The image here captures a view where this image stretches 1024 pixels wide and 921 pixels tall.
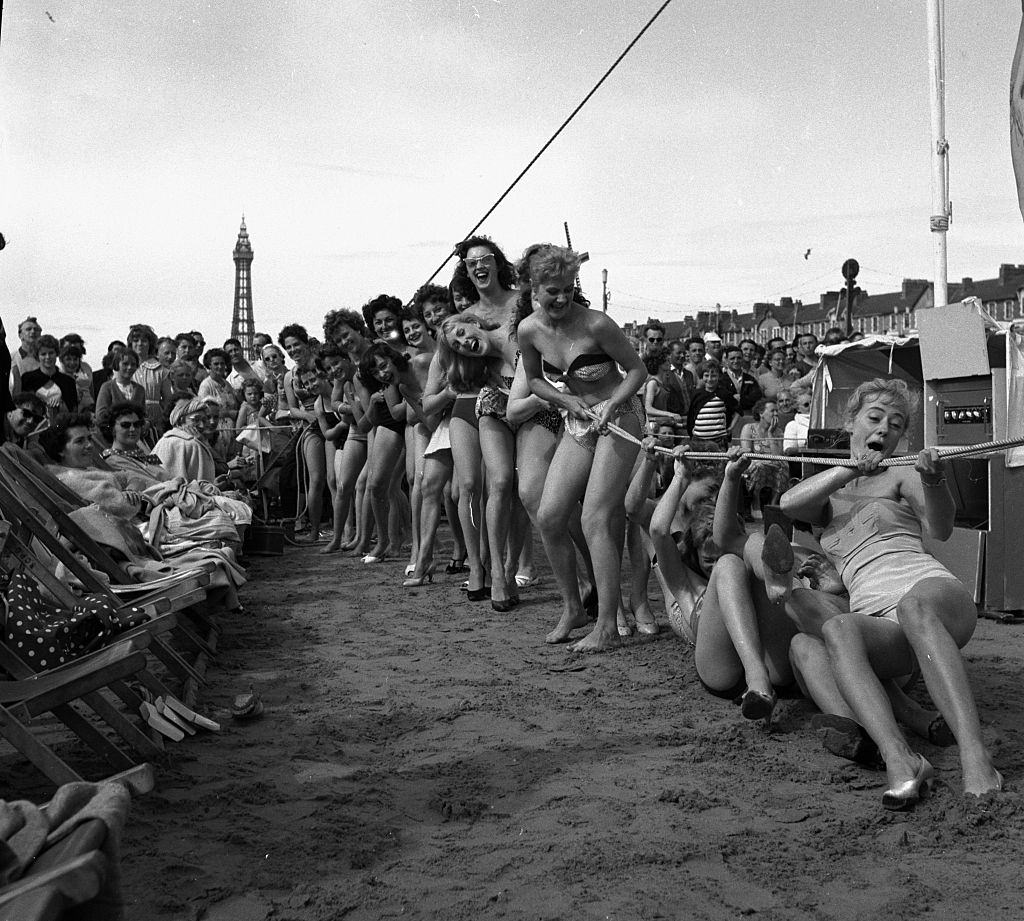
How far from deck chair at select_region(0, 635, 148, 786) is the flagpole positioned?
383 inches

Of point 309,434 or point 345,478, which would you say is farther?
point 309,434

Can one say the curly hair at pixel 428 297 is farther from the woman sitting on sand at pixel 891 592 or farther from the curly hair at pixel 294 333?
the woman sitting on sand at pixel 891 592

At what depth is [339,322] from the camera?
8984 mm

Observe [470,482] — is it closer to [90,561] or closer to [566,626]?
[566,626]

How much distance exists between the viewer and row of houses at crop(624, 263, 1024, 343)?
6369cm

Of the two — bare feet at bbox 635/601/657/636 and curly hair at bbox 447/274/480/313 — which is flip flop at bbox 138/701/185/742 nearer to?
bare feet at bbox 635/601/657/636

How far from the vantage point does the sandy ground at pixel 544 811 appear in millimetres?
2701

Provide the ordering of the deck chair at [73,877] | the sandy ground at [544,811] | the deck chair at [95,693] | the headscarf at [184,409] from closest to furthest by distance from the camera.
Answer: the deck chair at [73,877], the sandy ground at [544,811], the deck chair at [95,693], the headscarf at [184,409]

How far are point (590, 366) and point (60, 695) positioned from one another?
10.2 ft

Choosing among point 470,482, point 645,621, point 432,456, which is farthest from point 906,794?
point 432,456

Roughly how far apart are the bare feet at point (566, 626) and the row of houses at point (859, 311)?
5410 cm

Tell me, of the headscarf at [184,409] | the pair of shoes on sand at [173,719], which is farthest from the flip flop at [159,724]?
the headscarf at [184,409]

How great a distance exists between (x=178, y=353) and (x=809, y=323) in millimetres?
68188

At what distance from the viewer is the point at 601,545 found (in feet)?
18.6
